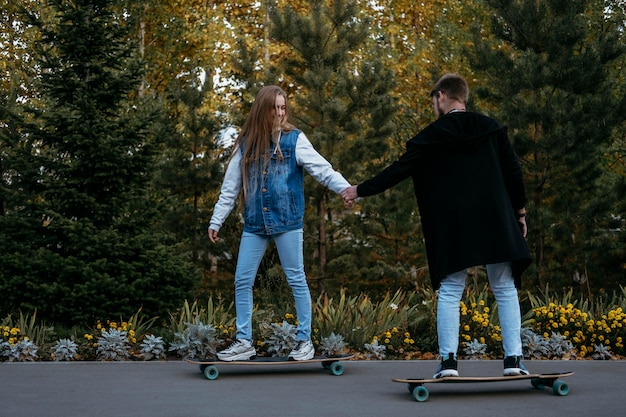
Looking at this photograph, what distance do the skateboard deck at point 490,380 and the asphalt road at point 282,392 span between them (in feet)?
0.18

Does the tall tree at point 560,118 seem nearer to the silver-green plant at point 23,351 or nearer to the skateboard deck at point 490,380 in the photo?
the skateboard deck at point 490,380

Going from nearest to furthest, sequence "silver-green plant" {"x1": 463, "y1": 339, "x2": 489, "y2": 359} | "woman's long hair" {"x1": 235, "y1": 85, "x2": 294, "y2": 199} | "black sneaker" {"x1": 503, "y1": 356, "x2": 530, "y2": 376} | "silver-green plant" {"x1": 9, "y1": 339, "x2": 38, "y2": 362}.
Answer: "black sneaker" {"x1": 503, "y1": 356, "x2": 530, "y2": 376}
"woman's long hair" {"x1": 235, "y1": 85, "x2": 294, "y2": 199}
"silver-green plant" {"x1": 9, "y1": 339, "x2": 38, "y2": 362}
"silver-green plant" {"x1": 463, "y1": 339, "x2": 489, "y2": 359}

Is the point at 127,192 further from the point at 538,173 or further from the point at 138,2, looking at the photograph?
the point at 138,2

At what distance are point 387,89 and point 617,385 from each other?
8866 millimetres

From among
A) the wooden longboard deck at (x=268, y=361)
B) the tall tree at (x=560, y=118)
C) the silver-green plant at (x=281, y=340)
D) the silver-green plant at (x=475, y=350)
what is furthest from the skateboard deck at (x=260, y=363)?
the tall tree at (x=560, y=118)

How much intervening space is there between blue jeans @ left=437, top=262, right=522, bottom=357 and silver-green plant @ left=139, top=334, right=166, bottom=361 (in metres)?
2.91

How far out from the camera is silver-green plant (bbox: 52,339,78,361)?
8.04m

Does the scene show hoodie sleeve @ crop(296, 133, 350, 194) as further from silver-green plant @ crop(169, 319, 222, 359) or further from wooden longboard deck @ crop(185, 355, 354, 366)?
silver-green plant @ crop(169, 319, 222, 359)

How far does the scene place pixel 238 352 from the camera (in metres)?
6.79

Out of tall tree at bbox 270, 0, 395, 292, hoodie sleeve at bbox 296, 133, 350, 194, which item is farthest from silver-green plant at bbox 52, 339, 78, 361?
tall tree at bbox 270, 0, 395, 292

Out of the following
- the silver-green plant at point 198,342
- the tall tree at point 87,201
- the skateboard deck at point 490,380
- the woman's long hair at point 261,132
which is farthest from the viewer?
the tall tree at point 87,201

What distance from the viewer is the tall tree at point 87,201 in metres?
9.69

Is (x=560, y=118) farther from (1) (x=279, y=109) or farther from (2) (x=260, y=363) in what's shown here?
(2) (x=260, y=363)

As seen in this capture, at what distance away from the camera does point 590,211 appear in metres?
13.6
